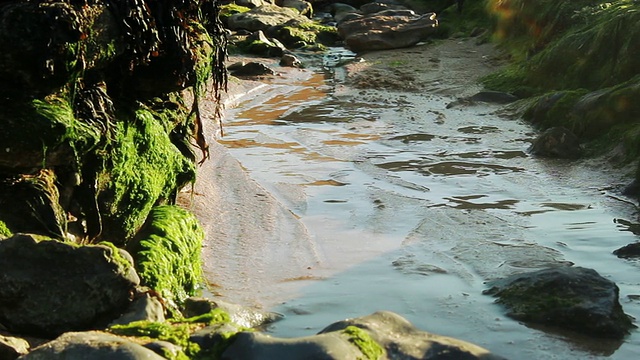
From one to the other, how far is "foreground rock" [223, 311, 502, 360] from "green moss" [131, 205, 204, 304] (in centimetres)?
116

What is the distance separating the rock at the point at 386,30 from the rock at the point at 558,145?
13.3 meters

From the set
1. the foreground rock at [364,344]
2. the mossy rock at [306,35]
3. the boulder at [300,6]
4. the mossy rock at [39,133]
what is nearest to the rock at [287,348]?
the foreground rock at [364,344]

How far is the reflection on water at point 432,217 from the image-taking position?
216 inches

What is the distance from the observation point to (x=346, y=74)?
19.2 m

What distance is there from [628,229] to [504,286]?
6.94 feet

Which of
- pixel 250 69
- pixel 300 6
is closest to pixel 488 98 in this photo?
pixel 250 69

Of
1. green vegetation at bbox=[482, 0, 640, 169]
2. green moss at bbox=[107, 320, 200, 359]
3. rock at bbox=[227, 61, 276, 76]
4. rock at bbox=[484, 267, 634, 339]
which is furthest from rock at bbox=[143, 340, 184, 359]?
rock at bbox=[227, 61, 276, 76]

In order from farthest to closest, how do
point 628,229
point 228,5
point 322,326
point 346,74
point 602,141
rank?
1. point 228,5
2. point 346,74
3. point 602,141
4. point 628,229
5. point 322,326

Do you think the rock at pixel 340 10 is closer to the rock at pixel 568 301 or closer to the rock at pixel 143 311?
the rock at pixel 568 301

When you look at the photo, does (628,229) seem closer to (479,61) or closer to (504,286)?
(504,286)

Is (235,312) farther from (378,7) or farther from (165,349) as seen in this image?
(378,7)

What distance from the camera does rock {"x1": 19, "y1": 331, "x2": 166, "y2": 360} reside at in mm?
3580

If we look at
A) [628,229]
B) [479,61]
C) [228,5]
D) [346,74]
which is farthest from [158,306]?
[228,5]

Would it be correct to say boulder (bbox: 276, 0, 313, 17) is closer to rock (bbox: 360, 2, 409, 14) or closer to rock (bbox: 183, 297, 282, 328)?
rock (bbox: 360, 2, 409, 14)
